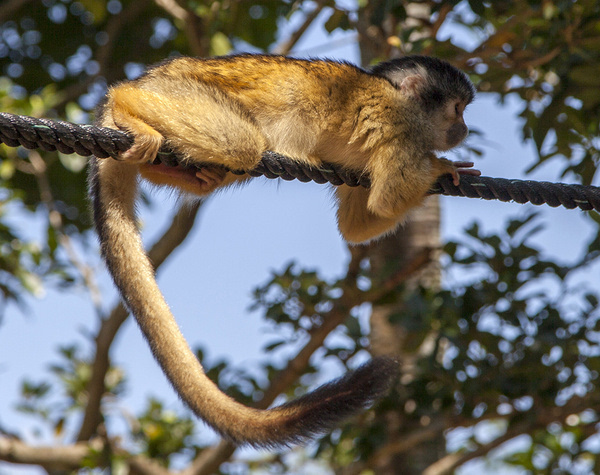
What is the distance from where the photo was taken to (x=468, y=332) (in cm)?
554

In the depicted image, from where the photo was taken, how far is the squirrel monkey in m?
3.14

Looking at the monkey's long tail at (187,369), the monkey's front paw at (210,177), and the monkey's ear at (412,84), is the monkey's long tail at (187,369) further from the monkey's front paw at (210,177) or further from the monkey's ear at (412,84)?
the monkey's ear at (412,84)

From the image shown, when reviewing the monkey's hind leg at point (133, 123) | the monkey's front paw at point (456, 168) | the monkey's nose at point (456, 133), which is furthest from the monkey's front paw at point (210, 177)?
the monkey's nose at point (456, 133)

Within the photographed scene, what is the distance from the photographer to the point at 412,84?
14.4 feet

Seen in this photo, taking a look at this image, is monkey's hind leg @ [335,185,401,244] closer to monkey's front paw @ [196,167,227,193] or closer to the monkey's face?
the monkey's face

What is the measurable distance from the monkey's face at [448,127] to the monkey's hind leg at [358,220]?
569 millimetres

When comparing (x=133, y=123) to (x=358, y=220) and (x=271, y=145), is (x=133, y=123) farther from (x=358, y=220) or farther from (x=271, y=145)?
(x=358, y=220)

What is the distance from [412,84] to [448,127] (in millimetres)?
353

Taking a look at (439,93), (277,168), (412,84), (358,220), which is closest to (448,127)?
(439,93)

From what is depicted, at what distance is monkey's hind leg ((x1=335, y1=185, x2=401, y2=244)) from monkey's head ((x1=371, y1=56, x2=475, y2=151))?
568 millimetres

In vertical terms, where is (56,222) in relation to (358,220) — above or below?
below

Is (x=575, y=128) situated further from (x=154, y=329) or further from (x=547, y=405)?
(x=154, y=329)

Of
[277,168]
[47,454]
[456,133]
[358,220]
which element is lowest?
[47,454]

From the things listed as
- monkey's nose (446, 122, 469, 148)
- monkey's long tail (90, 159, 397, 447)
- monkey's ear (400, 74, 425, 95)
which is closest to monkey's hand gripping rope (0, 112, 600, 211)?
monkey's long tail (90, 159, 397, 447)
